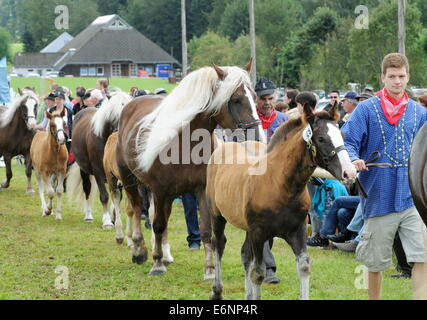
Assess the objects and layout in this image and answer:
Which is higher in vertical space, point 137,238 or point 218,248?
point 218,248

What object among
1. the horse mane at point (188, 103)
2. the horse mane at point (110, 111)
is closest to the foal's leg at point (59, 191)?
the horse mane at point (110, 111)

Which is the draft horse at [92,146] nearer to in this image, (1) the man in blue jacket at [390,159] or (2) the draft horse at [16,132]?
(2) the draft horse at [16,132]

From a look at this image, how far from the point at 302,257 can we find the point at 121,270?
10.8ft

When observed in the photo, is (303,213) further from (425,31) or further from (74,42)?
(74,42)

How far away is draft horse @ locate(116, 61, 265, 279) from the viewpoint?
24.3 feet

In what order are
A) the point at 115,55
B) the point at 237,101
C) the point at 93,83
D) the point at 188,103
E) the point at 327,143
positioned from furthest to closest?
1. the point at 115,55
2. the point at 93,83
3. the point at 188,103
4. the point at 237,101
5. the point at 327,143

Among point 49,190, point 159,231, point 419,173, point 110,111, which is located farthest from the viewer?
point 49,190

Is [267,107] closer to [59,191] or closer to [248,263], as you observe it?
[248,263]

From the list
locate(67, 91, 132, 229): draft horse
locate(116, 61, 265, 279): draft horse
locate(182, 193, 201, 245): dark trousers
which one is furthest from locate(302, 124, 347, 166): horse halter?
locate(67, 91, 132, 229): draft horse

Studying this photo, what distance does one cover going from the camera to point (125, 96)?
36.3 ft

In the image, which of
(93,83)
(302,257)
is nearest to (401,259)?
(302,257)

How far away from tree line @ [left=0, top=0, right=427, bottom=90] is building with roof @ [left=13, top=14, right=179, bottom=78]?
384 cm

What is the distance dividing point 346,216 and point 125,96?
395 centimetres

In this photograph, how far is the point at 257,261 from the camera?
5.96m
